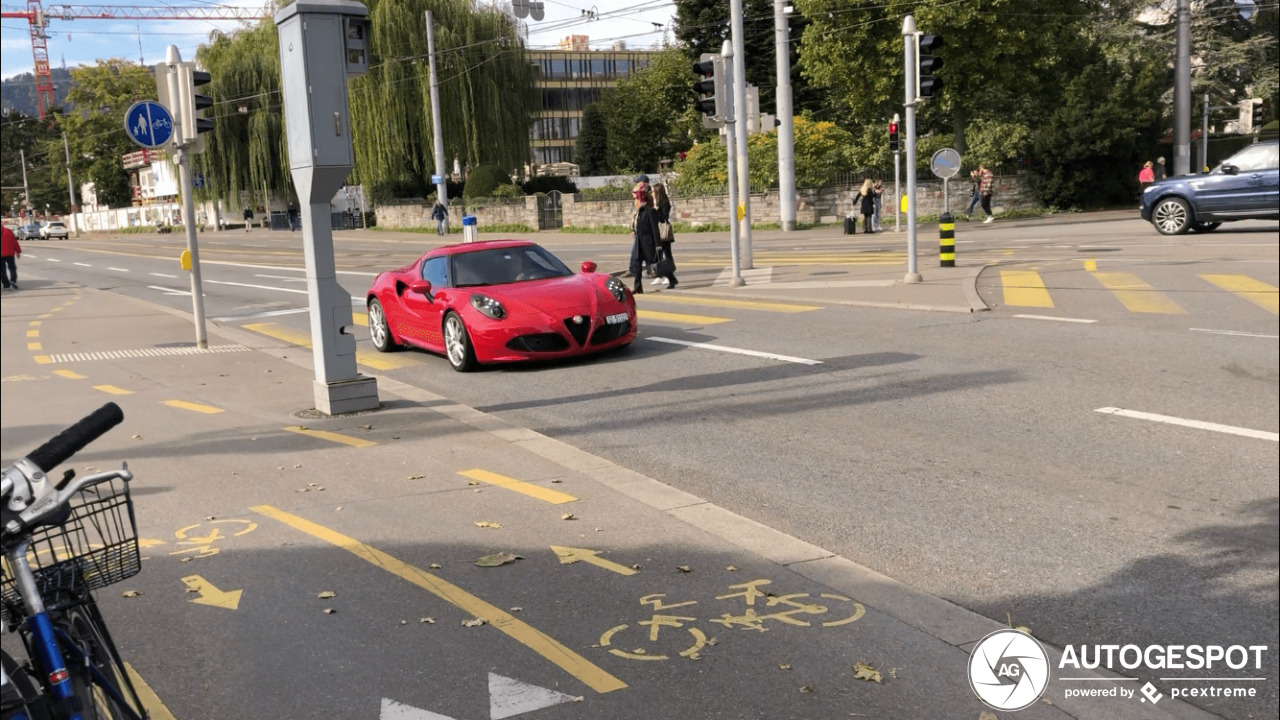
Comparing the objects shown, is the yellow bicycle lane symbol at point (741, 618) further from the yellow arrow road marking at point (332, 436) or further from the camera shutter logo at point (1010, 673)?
the yellow arrow road marking at point (332, 436)

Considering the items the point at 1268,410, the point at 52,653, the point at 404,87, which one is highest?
the point at 404,87

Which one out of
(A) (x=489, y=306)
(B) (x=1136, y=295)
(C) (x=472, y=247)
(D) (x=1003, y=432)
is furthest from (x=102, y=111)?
(D) (x=1003, y=432)

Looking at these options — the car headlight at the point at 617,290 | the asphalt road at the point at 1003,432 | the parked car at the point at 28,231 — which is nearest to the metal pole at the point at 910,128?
the asphalt road at the point at 1003,432

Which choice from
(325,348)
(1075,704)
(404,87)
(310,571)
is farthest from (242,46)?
(1075,704)

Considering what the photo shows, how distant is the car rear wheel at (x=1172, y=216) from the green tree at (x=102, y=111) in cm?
1856

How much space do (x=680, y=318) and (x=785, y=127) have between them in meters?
23.7

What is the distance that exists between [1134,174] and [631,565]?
38.1 meters

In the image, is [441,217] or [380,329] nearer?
[380,329]

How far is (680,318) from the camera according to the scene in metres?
15.9

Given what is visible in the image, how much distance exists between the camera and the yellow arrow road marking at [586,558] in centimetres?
554

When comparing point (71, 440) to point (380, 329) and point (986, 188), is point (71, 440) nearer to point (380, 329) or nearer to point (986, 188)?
point (380, 329)

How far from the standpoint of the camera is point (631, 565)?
559 centimetres

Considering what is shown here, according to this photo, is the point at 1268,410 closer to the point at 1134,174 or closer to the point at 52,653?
the point at 52,653

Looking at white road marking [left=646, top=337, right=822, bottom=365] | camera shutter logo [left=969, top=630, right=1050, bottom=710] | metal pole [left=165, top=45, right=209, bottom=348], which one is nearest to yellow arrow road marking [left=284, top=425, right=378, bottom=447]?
white road marking [left=646, top=337, right=822, bottom=365]
